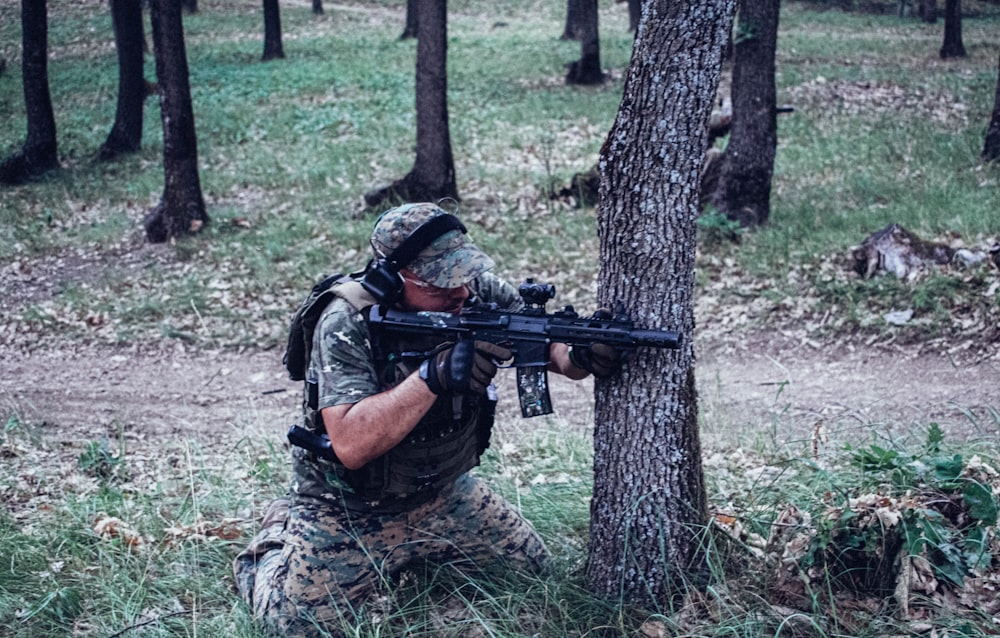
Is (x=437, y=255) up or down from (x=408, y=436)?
up

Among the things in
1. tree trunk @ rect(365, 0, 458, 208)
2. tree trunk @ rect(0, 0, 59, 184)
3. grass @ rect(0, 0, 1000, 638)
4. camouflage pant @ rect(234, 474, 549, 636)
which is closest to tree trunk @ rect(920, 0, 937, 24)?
grass @ rect(0, 0, 1000, 638)

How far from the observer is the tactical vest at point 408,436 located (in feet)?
12.1

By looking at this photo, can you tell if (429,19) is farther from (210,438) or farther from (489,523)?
(489,523)

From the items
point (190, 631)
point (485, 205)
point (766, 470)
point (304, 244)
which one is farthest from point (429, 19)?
point (190, 631)

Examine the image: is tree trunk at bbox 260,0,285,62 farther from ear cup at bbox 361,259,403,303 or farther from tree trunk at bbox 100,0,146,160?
ear cup at bbox 361,259,403,303

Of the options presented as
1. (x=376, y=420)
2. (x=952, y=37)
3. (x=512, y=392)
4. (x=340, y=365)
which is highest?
(x=952, y=37)

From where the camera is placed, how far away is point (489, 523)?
395 cm

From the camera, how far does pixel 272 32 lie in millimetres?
24609

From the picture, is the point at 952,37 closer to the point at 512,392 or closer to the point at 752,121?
the point at 752,121

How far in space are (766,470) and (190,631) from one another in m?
2.82

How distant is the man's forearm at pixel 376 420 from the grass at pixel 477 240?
2.26 ft

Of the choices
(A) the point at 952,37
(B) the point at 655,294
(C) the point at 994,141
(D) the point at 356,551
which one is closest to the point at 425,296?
(B) the point at 655,294

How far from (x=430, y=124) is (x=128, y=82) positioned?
25.9 feet

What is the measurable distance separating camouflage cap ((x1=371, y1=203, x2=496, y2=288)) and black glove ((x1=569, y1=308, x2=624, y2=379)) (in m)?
0.54
